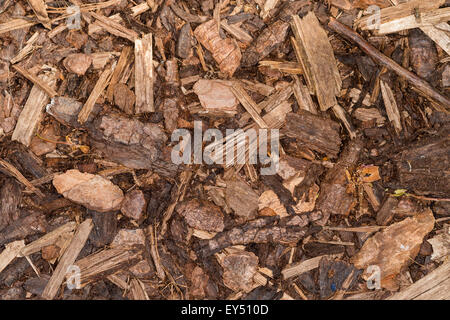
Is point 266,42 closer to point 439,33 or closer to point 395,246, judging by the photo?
point 439,33

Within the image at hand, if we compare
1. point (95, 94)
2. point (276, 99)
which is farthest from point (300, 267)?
point (95, 94)

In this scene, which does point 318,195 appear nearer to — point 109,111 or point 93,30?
point 109,111

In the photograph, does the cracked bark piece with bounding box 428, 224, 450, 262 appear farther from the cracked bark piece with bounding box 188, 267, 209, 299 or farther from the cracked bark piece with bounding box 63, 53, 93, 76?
the cracked bark piece with bounding box 63, 53, 93, 76

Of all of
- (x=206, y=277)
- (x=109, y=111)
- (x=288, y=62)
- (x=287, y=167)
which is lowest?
(x=206, y=277)

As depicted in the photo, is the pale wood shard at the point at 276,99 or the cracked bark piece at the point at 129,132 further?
the pale wood shard at the point at 276,99

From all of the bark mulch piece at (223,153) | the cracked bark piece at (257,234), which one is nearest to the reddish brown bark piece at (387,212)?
the bark mulch piece at (223,153)

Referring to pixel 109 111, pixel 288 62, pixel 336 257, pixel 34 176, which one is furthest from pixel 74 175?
pixel 336 257

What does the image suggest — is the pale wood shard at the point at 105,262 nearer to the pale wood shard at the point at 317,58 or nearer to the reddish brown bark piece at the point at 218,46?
the reddish brown bark piece at the point at 218,46
